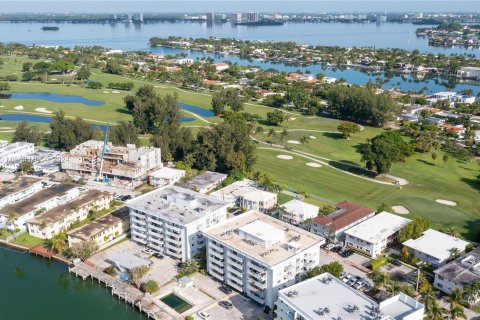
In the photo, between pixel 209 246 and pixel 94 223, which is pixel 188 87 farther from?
pixel 209 246

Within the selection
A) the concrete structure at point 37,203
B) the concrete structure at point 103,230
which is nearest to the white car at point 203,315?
the concrete structure at point 103,230

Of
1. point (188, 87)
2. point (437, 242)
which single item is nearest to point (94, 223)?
point (437, 242)

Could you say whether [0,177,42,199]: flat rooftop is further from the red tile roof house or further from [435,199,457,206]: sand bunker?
[435,199,457,206]: sand bunker

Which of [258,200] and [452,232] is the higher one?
[258,200]

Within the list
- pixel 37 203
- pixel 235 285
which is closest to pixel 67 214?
pixel 37 203

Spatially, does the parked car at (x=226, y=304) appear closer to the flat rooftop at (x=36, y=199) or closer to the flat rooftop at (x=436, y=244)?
the flat rooftop at (x=436, y=244)

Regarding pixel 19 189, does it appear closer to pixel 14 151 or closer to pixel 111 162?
pixel 111 162

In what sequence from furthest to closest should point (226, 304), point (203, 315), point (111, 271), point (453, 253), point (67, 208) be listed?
point (67, 208), point (453, 253), point (111, 271), point (226, 304), point (203, 315)
